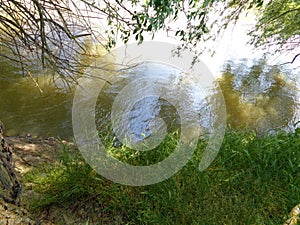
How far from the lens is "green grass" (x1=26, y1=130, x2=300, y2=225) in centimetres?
199

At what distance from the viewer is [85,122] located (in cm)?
404

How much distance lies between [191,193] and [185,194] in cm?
6

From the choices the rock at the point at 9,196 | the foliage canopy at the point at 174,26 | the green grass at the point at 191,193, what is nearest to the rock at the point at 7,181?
the rock at the point at 9,196

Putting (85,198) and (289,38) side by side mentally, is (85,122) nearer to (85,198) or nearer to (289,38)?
(85,198)

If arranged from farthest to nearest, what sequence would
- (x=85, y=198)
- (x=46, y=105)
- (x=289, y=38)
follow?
(x=289, y=38) → (x=46, y=105) → (x=85, y=198)

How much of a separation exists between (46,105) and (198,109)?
122 inches

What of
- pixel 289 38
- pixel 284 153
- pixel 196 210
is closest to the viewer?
pixel 196 210

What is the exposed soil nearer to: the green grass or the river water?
the green grass

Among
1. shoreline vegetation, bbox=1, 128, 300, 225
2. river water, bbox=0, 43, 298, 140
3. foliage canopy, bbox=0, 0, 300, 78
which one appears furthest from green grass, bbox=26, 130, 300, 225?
river water, bbox=0, 43, 298, 140

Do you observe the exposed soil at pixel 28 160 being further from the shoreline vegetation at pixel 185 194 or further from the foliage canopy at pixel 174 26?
the foliage canopy at pixel 174 26

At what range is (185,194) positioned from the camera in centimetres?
216

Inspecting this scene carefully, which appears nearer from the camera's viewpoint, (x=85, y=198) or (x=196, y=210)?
(x=196, y=210)

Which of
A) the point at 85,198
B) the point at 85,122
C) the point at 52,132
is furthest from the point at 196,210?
the point at 52,132

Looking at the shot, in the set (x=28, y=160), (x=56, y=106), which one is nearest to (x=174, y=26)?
(x=28, y=160)
